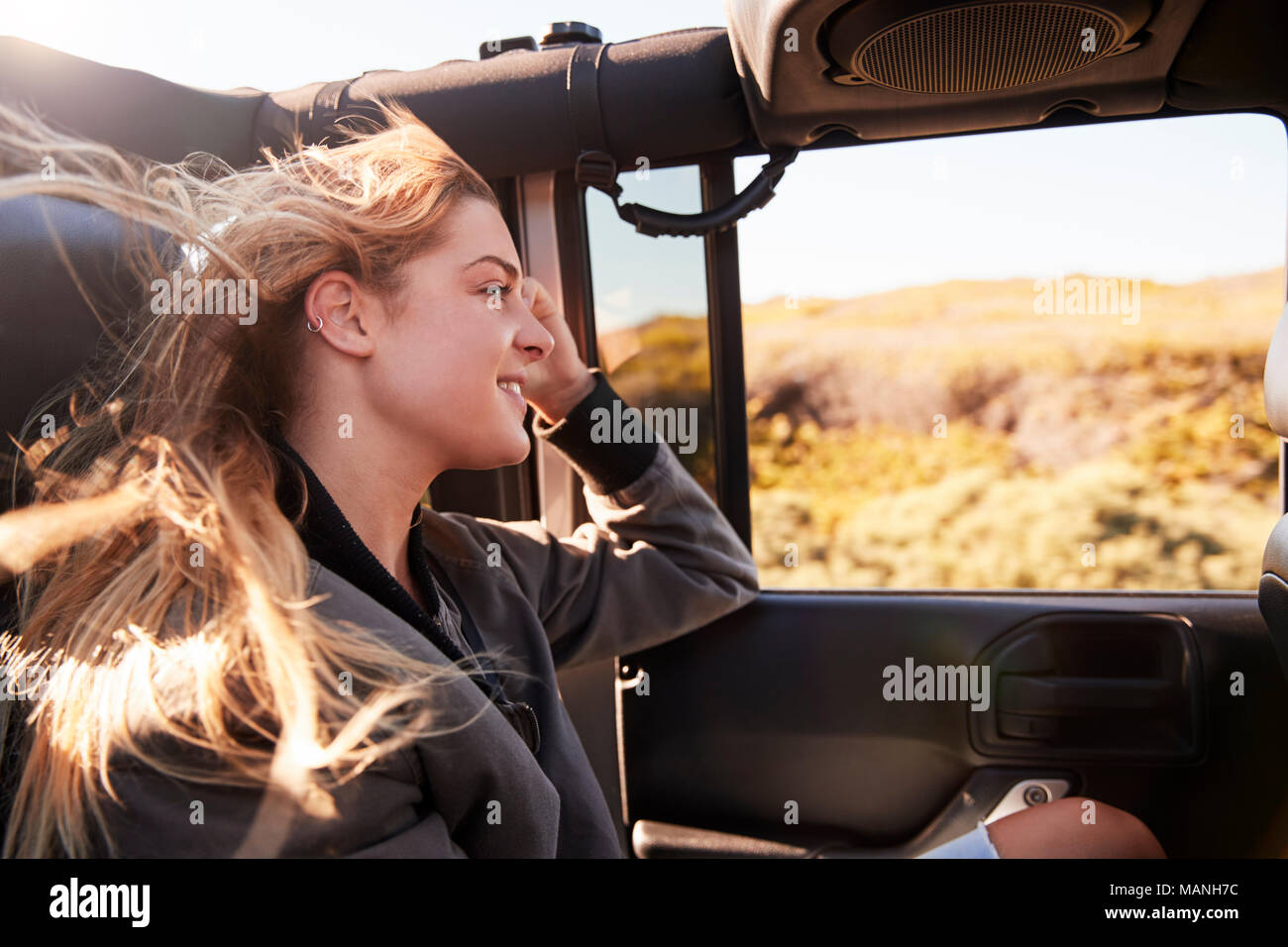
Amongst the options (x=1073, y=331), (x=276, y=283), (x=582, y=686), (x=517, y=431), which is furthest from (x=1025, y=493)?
(x=276, y=283)

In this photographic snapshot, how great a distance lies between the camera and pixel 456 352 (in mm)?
1292

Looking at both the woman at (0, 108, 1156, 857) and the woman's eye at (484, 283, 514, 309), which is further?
the woman's eye at (484, 283, 514, 309)

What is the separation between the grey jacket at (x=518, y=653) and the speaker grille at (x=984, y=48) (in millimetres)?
716

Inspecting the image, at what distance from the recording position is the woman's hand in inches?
67.8

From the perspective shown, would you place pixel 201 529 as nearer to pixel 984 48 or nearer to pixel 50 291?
pixel 50 291

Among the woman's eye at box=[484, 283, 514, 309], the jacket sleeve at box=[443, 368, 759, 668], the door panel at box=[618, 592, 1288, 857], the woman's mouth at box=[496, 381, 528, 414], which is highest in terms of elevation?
the woman's eye at box=[484, 283, 514, 309]

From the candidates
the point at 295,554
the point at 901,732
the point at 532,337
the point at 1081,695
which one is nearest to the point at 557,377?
the point at 532,337

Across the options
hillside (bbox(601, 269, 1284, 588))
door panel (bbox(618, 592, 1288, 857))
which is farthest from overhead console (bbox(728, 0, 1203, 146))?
hillside (bbox(601, 269, 1284, 588))

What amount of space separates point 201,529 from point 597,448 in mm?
797

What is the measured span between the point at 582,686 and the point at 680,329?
29.8 inches

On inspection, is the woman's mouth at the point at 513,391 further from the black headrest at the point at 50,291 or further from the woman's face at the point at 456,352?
the black headrest at the point at 50,291

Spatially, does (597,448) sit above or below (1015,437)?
below

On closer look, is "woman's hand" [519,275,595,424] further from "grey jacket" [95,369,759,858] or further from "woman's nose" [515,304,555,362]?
"woman's nose" [515,304,555,362]
